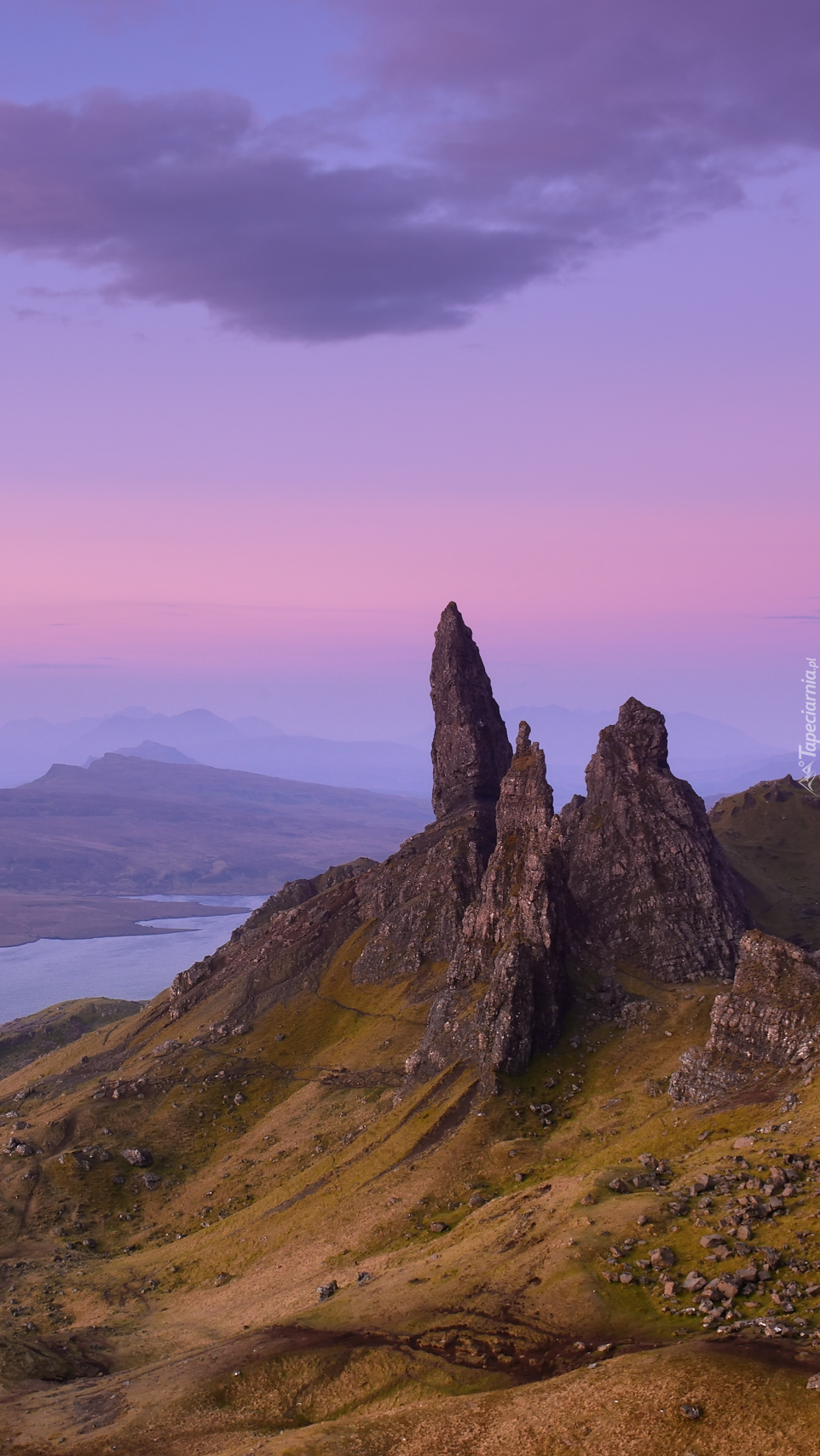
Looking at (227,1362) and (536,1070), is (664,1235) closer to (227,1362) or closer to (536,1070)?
(227,1362)

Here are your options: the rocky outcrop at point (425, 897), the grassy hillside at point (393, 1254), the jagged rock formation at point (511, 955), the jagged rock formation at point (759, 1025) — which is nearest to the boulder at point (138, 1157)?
the grassy hillside at point (393, 1254)

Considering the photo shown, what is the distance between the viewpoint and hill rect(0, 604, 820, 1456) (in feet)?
203

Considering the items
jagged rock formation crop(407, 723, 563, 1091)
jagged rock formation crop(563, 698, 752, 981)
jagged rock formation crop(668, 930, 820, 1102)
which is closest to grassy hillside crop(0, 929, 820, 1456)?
jagged rock formation crop(668, 930, 820, 1102)

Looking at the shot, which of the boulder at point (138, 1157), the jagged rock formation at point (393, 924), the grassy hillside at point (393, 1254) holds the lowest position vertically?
the boulder at point (138, 1157)

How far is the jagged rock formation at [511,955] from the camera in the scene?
126188mm

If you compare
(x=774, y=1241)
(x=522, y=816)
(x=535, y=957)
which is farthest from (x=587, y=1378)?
(x=522, y=816)

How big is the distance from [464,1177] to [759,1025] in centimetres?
3377

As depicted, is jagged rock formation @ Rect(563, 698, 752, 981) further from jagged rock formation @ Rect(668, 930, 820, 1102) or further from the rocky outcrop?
jagged rock formation @ Rect(668, 930, 820, 1102)

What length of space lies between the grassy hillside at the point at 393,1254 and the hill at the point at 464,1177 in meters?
0.32

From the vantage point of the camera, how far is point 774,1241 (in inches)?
2648

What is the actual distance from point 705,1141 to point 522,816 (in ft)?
211

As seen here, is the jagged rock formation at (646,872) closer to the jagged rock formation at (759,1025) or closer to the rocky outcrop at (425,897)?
the rocky outcrop at (425,897)

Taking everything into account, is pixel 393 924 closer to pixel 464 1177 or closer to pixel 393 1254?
pixel 464 1177

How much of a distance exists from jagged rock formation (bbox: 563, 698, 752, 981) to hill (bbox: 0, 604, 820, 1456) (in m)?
0.48
